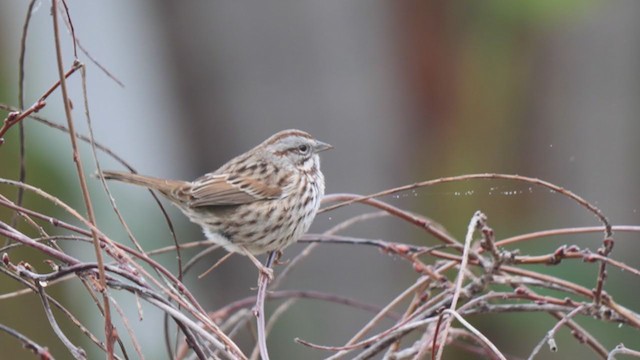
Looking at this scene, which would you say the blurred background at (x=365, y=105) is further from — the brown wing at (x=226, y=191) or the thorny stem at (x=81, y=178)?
the thorny stem at (x=81, y=178)

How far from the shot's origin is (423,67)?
24.6 ft

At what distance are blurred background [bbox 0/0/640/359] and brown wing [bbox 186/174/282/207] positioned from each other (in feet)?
8.10

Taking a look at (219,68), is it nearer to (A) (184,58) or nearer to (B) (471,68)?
(A) (184,58)

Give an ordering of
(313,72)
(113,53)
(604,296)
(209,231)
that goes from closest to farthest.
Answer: (604,296)
(209,231)
(313,72)
(113,53)

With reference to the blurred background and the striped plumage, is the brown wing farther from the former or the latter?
the blurred background

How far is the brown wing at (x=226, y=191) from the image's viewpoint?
4070 millimetres

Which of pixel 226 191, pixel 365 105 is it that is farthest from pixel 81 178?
pixel 365 105

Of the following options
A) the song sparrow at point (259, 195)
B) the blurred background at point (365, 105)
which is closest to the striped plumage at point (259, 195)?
the song sparrow at point (259, 195)

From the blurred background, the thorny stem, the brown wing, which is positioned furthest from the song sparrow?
the blurred background

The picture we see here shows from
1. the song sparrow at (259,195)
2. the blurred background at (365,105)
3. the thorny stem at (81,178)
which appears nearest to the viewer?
the thorny stem at (81,178)

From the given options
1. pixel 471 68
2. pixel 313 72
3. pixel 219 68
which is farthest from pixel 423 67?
pixel 219 68

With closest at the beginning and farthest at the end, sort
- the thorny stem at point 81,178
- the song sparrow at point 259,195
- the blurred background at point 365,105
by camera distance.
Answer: the thorny stem at point 81,178 → the song sparrow at point 259,195 → the blurred background at point 365,105

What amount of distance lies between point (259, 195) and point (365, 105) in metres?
3.13

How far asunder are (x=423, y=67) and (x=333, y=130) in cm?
88
